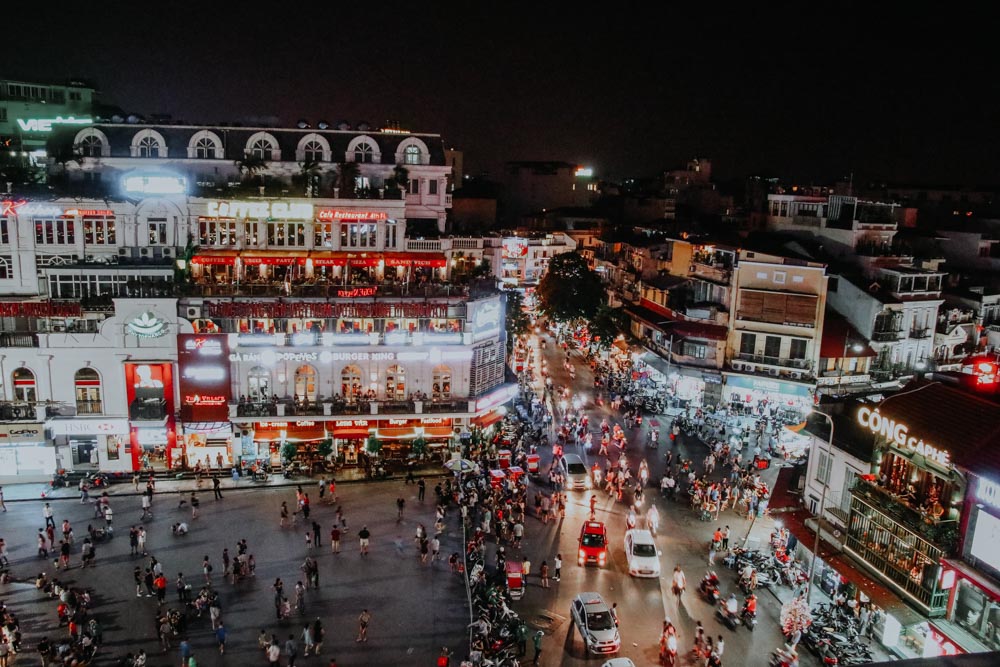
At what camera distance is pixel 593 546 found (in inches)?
1278

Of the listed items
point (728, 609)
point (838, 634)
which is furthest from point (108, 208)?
point (838, 634)

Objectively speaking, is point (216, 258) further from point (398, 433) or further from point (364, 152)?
point (398, 433)

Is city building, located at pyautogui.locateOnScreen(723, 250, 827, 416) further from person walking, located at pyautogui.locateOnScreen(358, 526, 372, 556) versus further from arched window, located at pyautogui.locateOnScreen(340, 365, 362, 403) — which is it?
person walking, located at pyautogui.locateOnScreen(358, 526, 372, 556)

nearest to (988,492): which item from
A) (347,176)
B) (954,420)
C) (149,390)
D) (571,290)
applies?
(954,420)

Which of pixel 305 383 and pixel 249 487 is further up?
pixel 305 383

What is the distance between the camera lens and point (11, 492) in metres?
39.5

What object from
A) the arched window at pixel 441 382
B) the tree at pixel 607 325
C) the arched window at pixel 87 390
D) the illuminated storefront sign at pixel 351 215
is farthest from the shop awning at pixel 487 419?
the arched window at pixel 87 390

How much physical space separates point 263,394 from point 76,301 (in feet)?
37.7

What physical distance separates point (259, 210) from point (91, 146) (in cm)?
1223

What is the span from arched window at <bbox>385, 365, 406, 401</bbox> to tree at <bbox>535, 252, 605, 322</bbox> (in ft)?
103

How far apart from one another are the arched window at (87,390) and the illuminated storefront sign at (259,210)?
41.9 feet

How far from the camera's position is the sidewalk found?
3909 centimetres

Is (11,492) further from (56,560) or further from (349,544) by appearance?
(349,544)

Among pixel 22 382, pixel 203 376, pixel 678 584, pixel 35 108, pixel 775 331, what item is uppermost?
pixel 35 108
